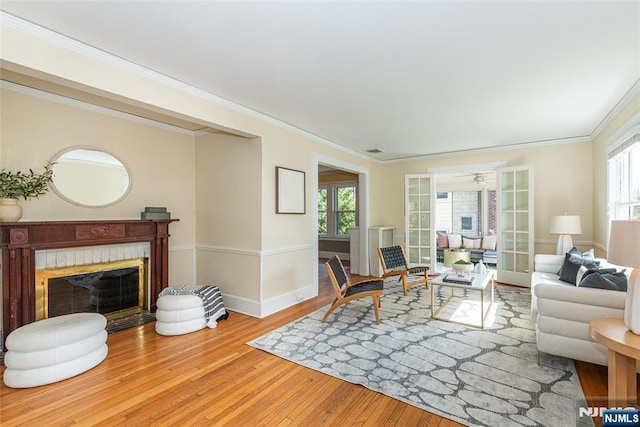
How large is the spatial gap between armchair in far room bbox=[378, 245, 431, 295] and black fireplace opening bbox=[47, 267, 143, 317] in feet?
11.7

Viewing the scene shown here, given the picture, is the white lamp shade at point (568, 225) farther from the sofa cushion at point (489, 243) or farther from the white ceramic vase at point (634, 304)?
the sofa cushion at point (489, 243)

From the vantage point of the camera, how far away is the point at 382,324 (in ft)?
11.7

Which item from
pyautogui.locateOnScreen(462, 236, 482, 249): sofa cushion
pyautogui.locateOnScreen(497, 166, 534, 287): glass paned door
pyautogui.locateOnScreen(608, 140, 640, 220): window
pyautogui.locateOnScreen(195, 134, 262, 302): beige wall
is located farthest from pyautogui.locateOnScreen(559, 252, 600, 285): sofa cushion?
pyautogui.locateOnScreen(462, 236, 482, 249): sofa cushion

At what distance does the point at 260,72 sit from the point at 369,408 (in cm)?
286

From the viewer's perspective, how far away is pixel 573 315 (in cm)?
233

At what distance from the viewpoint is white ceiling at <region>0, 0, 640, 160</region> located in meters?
1.86

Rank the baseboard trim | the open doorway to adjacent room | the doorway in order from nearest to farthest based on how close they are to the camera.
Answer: the baseboard trim
the doorway
the open doorway to adjacent room

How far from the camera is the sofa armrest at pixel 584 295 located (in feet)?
7.18

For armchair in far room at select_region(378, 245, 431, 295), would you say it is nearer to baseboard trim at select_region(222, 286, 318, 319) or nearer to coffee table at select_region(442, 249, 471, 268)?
baseboard trim at select_region(222, 286, 318, 319)

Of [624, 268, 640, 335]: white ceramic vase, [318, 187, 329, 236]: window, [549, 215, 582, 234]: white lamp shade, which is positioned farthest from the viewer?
[318, 187, 329, 236]: window

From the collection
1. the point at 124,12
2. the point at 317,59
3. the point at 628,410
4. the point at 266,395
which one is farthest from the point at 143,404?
the point at 628,410

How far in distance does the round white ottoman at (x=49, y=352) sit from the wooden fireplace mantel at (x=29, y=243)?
48cm

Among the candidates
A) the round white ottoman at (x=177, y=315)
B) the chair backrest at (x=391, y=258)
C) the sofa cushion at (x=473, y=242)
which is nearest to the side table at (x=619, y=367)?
the chair backrest at (x=391, y=258)

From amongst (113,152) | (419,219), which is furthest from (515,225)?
(113,152)
